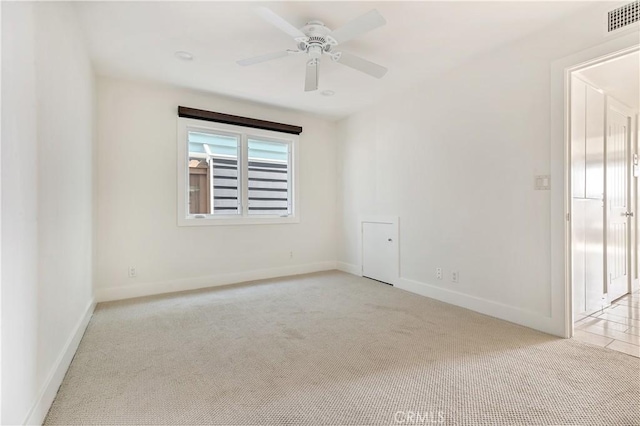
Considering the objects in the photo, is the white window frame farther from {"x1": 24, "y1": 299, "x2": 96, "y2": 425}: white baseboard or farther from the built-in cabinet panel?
the built-in cabinet panel

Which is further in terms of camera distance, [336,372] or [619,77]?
[619,77]

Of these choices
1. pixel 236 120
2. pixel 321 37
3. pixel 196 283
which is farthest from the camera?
pixel 236 120

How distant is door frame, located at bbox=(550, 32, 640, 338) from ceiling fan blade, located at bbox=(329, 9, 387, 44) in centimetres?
156

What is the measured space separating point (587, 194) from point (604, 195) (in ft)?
1.57

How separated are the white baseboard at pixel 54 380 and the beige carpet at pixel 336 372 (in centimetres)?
4

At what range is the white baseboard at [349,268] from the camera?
4.65 m

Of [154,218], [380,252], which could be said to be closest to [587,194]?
[380,252]

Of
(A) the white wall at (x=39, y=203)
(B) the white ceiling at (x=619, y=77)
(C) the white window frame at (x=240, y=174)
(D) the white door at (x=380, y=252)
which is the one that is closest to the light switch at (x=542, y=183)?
(B) the white ceiling at (x=619, y=77)

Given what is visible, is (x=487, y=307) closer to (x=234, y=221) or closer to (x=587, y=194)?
(x=587, y=194)

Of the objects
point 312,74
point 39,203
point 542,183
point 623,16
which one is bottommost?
point 39,203

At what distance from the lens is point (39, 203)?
5.02ft

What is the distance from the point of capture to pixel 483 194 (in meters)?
2.97

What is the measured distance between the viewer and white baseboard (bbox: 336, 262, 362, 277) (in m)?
4.65

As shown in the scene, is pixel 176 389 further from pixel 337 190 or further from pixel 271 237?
pixel 337 190
